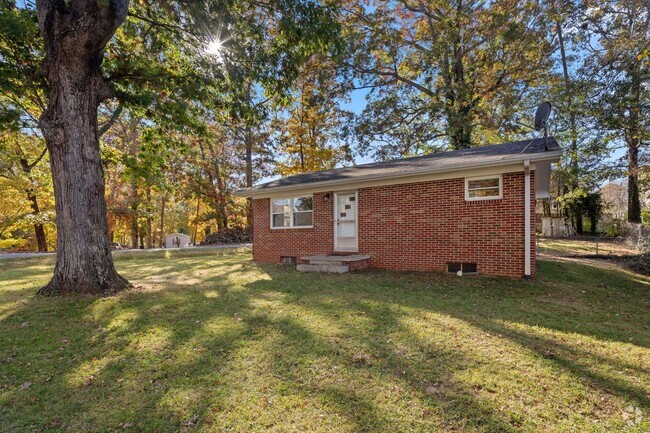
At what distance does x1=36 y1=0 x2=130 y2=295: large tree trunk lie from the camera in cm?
562

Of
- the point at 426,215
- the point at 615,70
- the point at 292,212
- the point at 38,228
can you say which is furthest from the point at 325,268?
the point at 38,228

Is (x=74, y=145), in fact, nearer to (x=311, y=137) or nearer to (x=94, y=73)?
(x=94, y=73)

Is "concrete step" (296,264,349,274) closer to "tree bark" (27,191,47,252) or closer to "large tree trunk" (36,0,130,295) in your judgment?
"large tree trunk" (36,0,130,295)

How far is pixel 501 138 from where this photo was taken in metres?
17.7

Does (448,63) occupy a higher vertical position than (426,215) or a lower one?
higher

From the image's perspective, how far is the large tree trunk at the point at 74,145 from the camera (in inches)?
221

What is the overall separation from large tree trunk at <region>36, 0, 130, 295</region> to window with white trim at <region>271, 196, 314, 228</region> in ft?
20.0

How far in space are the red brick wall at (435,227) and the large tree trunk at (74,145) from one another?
6.22m

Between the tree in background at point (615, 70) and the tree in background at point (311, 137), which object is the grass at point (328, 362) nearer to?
the tree in background at point (615, 70)

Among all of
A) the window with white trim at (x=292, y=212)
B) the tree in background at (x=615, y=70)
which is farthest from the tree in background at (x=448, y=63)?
the window with white trim at (x=292, y=212)

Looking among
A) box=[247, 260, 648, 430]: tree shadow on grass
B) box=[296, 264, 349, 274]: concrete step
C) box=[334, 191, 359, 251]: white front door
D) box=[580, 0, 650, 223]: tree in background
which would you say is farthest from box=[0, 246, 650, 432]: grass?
box=[580, 0, 650, 223]: tree in background

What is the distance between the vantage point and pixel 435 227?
830cm

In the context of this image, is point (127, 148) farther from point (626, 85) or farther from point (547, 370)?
point (626, 85)

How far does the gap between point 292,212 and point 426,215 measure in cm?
481
